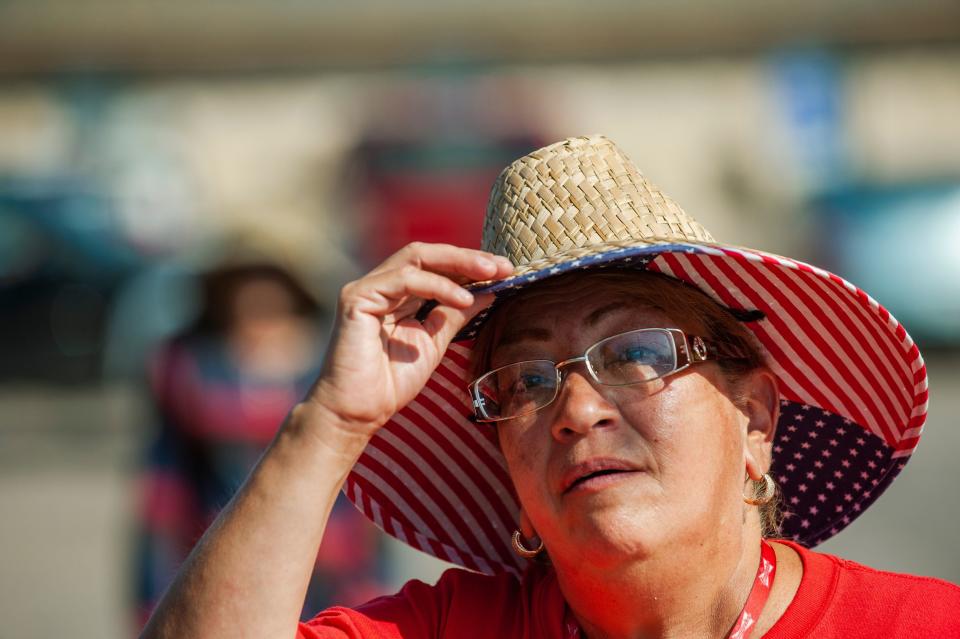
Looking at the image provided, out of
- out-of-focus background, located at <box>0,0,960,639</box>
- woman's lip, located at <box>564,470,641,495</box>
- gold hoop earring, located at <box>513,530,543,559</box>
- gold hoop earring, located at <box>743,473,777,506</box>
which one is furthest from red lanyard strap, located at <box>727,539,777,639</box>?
out-of-focus background, located at <box>0,0,960,639</box>

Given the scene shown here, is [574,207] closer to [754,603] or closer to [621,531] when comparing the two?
[621,531]

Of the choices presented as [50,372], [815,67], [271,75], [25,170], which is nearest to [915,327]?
[815,67]

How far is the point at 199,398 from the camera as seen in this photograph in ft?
16.1

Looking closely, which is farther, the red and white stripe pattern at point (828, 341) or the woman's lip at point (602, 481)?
the red and white stripe pattern at point (828, 341)

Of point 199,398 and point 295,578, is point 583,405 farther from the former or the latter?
point 199,398

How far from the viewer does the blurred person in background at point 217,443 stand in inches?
187

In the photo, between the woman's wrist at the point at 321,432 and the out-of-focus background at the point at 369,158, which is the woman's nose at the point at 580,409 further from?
the out-of-focus background at the point at 369,158

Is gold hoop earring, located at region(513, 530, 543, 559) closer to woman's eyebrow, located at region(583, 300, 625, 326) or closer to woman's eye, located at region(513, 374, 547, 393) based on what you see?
woman's eye, located at region(513, 374, 547, 393)

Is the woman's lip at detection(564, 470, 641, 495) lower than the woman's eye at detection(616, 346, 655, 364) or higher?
lower

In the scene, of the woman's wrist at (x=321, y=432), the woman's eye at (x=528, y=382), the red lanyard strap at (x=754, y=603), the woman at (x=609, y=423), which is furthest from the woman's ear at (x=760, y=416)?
the woman's wrist at (x=321, y=432)

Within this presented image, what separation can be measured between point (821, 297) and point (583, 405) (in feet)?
1.81

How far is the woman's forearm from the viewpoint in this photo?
7.36ft

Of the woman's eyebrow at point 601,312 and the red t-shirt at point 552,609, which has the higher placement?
the woman's eyebrow at point 601,312

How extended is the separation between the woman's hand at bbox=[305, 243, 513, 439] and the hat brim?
3.8 inches
